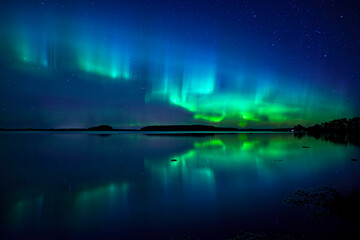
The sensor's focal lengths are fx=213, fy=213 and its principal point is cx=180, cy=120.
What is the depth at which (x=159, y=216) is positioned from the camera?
49.8 feet

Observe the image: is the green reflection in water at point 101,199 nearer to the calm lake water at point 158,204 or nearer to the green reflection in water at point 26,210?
the calm lake water at point 158,204

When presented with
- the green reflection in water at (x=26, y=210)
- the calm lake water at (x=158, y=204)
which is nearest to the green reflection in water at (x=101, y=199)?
the calm lake water at (x=158, y=204)

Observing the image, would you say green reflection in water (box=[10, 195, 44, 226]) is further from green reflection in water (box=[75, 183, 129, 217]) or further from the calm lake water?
green reflection in water (box=[75, 183, 129, 217])

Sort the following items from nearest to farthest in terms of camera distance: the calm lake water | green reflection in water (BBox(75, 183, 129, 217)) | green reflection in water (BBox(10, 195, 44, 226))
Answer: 1. the calm lake water
2. green reflection in water (BBox(10, 195, 44, 226))
3. green reflection in water (BBox(75, 183, 129, 217))

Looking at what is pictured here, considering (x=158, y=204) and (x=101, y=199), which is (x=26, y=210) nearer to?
(x=101, y=199)

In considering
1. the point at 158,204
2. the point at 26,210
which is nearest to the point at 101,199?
the point at 158,204

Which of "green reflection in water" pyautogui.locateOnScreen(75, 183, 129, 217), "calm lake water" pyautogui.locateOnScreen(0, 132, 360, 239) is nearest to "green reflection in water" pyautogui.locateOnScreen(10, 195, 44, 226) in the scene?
"calm lake water" pyautogui.locateOnScreen(0, 132, 360, 239)

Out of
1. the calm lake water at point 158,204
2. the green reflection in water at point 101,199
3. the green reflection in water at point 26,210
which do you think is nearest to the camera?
the calm lake water at point 158,204

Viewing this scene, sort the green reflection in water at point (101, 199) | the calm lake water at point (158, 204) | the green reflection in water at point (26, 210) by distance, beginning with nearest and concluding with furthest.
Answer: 1. the calm lake water at point (158, 204)
2. the green reflection in water at point (26, 210)
3. the green reflection in water at point (101, 199)

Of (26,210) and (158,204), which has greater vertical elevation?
(158,204)

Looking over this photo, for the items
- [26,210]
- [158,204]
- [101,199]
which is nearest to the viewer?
[26,210]

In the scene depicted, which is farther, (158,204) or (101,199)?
(101,199)

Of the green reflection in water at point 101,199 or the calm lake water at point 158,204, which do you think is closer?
the calm lake water at point 158,204

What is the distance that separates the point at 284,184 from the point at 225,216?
11.8m
